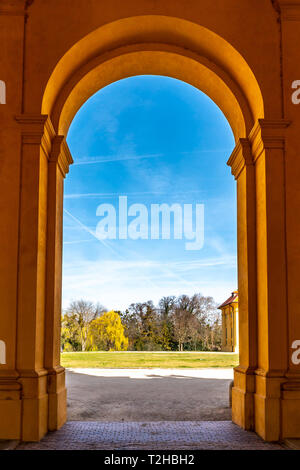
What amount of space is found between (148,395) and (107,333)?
1447 inches

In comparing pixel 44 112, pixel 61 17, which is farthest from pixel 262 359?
pixel 61 17

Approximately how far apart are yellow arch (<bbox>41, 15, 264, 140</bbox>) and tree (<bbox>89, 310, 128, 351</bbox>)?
139ft

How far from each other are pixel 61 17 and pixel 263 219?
6.44 metres

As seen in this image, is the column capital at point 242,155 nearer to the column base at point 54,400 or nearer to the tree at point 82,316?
the column base at point 54,400

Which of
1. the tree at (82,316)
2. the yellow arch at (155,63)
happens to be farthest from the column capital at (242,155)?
the tree at (82,316)

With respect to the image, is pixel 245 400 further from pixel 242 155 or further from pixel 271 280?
pixel 242 155

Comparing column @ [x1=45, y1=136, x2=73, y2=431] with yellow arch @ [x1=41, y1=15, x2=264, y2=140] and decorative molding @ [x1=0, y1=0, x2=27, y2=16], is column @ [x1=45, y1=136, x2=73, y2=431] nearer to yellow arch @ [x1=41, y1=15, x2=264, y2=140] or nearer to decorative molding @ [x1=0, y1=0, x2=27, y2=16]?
yellow arch @ [x1=41, y1=15, x2=264, y2=140]

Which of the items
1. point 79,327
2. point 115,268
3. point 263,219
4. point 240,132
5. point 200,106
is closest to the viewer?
point 263,219

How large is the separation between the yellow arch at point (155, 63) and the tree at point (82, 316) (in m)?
44.4

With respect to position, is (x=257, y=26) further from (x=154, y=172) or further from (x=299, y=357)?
(x=154, y=172)

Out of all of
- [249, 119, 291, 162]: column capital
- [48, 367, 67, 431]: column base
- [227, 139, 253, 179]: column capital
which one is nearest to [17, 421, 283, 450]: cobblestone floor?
[48, 367, 67, 431]: column base

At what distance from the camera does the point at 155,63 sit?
1316 cm

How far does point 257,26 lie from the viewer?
11344 mm

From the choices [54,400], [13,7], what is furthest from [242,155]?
[54,400]
